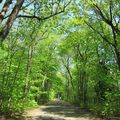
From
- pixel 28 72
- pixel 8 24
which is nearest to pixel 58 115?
pixel 28 72

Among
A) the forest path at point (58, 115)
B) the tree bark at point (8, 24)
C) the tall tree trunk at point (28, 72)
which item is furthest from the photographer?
the tall tree trunk at point (28, 72)

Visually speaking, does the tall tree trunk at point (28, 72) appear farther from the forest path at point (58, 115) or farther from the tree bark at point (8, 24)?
the tree bark at point (8, 24)

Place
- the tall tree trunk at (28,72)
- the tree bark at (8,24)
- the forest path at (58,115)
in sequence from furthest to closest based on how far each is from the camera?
the tall tree trunk at (28,72), the forest path at (58,115), the tree bark at (8,24)

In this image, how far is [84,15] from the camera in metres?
22.8

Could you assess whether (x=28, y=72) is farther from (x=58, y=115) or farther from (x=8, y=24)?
(x=8, y=24)

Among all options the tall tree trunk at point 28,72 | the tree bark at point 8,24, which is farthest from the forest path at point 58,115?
the tree bark at point 8,24

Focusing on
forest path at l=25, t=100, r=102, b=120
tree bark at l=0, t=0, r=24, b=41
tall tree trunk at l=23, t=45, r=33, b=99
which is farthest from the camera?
tall tree trunk at l=23, t=45, r=33, b=99

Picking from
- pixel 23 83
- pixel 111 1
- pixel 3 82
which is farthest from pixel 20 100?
pixel 111 1

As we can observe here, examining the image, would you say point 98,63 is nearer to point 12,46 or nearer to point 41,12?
point 12,46

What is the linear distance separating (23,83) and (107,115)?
6.81 metres

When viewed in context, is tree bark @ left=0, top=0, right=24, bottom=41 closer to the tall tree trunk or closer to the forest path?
the forest path

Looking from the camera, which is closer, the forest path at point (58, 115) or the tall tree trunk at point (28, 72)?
the forest path at point (58, 115)

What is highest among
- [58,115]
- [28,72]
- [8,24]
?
[28,72]

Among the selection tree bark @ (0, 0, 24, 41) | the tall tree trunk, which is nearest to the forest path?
the tall tree trunk
